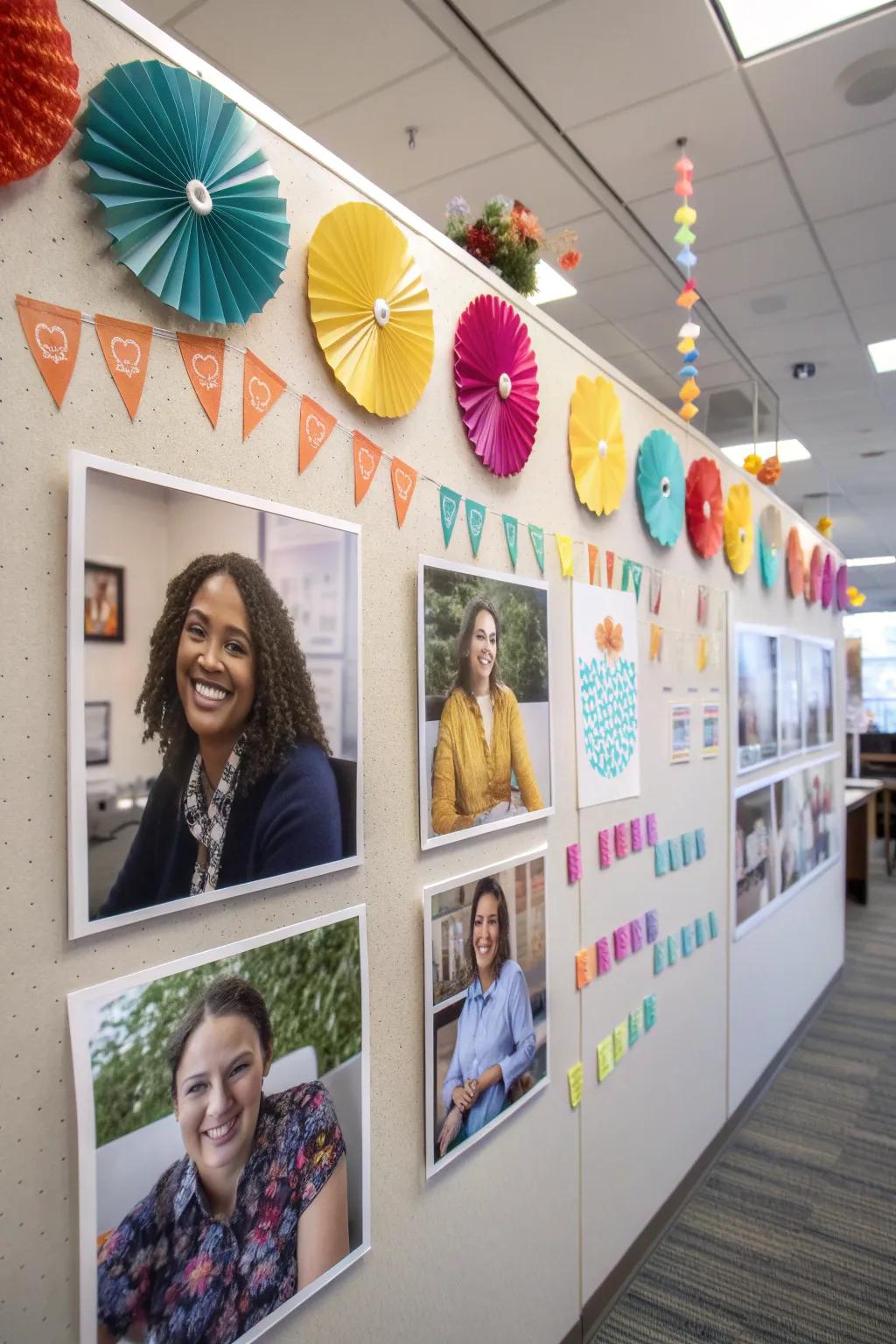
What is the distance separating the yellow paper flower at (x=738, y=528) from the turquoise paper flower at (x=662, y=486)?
417 mm

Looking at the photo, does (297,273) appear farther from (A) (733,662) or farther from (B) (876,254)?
(B) (876,254)

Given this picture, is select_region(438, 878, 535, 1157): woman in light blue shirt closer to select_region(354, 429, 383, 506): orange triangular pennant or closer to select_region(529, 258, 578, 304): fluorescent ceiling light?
select_region(354, 429, 383, 506): orange triangular pennant

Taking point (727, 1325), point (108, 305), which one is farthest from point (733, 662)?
point (108, 305)

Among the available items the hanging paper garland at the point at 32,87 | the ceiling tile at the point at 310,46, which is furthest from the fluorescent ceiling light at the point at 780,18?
the hanging paper garland at the point at 32,87

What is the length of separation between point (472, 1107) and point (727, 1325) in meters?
1.08

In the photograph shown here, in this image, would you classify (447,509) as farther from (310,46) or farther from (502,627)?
(310,46)

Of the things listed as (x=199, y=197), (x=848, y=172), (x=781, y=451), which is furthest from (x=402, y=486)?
(x=781, y=451)

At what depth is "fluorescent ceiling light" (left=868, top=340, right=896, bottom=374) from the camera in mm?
4445

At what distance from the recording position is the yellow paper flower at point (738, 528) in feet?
8.45

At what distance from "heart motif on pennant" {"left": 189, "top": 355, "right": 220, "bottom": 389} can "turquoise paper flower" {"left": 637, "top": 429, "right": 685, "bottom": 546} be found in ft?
4.26

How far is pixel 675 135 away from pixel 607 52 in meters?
0.48

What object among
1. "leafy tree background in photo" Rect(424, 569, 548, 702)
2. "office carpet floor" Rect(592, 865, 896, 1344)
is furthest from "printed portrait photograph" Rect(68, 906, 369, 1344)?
"office carpet floor" Rect(592, 865, 896, 1344)

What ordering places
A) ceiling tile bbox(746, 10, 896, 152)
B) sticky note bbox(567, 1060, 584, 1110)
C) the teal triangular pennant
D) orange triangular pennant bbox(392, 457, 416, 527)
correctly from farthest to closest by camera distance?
ceiling tile bbox(746, 10, 896, 152), sticky note bbox(567, 1060, 584, 1110), the teal triangular pennant, orange triangular pennant bbox(392, 457, 416, 527)

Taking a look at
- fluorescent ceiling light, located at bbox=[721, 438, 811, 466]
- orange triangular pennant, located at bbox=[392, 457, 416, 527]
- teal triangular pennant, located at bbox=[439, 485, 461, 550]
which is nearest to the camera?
orange triangular pennant, located at bbox=[392, 457, 416, 527]
